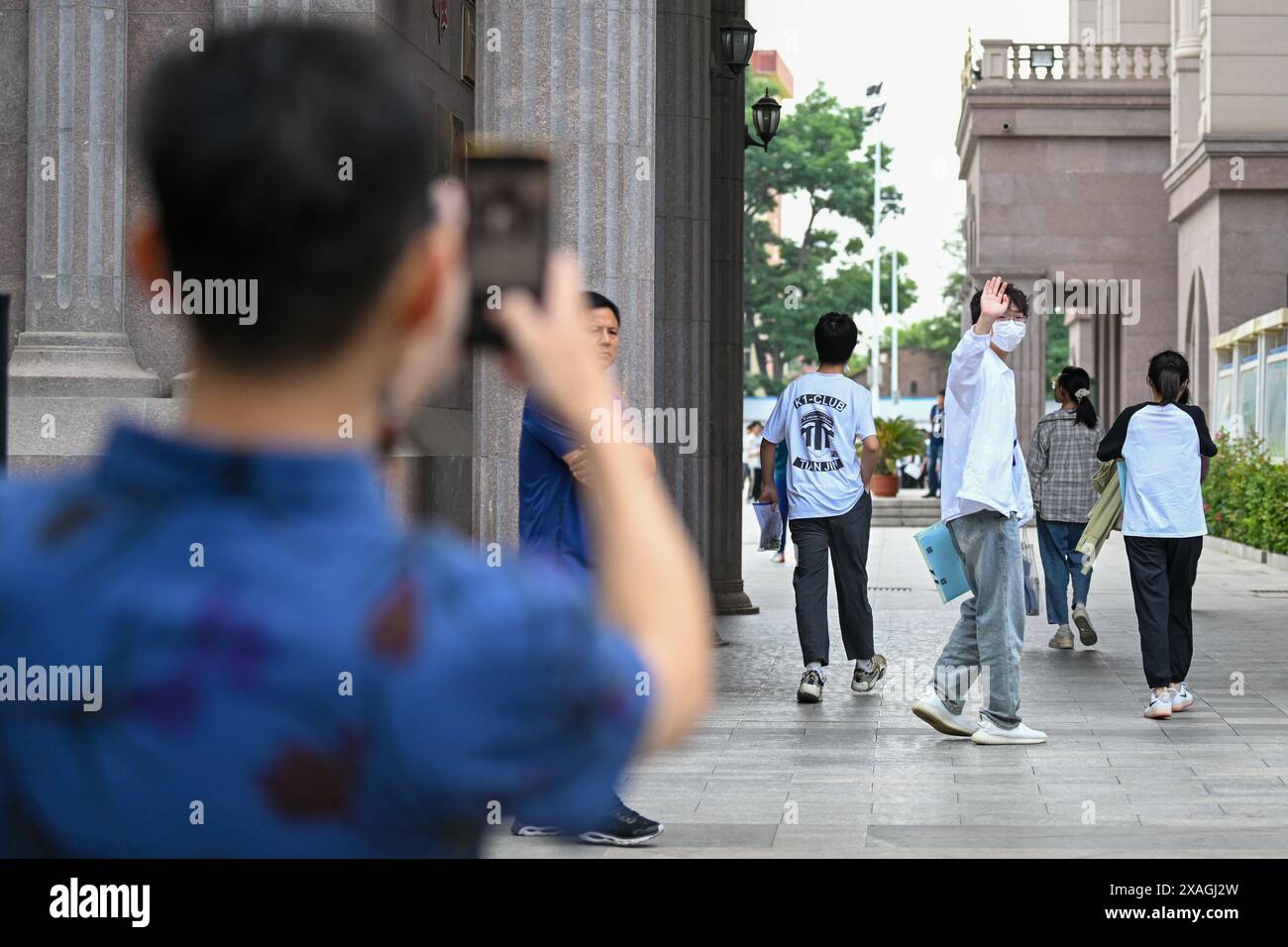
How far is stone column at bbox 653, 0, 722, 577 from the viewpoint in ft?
45.3

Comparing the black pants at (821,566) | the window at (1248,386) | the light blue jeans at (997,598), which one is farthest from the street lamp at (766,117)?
the light blue jeans at (997,598)

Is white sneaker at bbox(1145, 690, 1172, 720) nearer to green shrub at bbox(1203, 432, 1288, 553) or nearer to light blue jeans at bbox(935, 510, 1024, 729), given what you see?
light blue jeans at bbox(935, 510, 1024, 729)

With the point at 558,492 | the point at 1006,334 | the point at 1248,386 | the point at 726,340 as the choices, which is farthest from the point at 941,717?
the point at 1248,386

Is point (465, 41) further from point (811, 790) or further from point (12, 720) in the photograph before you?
point (12, 720)

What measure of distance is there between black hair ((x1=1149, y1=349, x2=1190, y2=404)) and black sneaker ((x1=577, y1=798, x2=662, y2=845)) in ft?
15.9

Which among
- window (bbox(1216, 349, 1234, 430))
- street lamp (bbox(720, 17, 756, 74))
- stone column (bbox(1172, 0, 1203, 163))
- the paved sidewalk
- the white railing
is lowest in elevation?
the paved sidewalk

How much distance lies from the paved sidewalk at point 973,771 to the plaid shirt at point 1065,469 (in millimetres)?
996

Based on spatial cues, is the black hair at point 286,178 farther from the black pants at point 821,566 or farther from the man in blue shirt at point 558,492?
the black pants at point 821,566

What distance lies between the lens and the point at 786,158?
248 feet

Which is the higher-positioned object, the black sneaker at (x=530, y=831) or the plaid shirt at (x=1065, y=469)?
the plaid shirt at (x=1065, y=469)

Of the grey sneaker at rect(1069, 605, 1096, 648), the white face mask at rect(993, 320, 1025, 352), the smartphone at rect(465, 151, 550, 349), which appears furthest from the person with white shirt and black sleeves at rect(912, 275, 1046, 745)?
the smartphone at rect(465, 151, 550, 349)

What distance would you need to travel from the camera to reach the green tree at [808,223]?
74.3m
